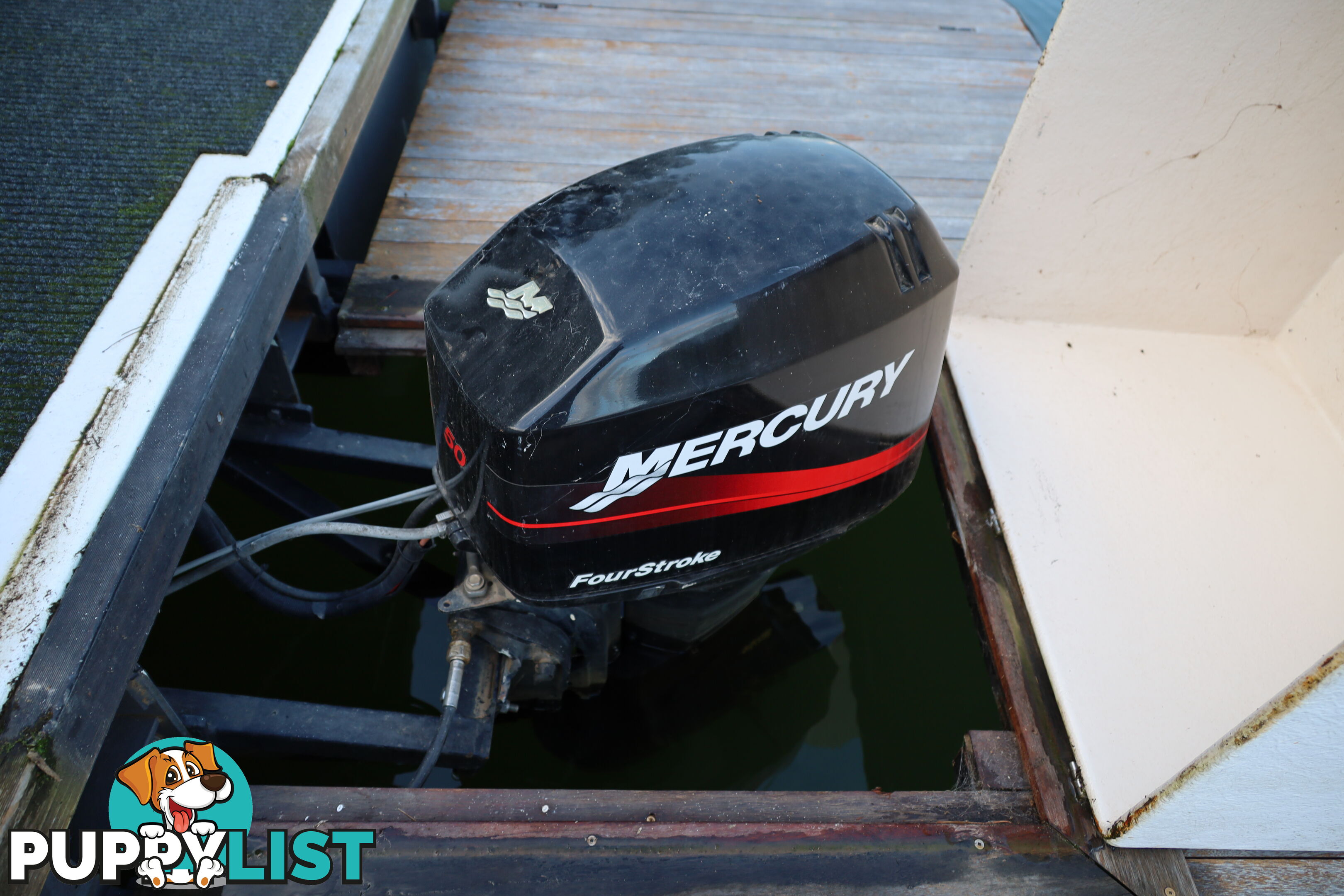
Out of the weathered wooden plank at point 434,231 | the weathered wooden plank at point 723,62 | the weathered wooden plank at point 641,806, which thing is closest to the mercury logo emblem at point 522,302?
the weathered wooden plank at point 641,806

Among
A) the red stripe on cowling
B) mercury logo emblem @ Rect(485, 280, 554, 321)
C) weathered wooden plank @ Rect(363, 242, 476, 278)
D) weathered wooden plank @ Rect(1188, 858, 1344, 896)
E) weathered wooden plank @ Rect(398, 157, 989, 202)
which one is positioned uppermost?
mercury logo emblem @ Rect(485, 280, 554, 321)

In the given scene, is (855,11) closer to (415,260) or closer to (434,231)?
(434,231)

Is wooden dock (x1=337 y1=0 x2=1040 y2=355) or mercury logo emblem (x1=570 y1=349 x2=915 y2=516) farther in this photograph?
wooden dock (x1=337 y1=0 x2=1040 y2=355)


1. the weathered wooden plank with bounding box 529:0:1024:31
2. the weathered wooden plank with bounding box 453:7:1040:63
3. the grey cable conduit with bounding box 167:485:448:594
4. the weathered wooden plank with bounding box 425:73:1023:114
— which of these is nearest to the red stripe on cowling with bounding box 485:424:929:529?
the grey cable conduit with bounding box 167:485:448:594

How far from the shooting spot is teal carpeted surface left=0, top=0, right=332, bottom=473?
1284mm

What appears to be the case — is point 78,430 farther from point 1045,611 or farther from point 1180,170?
point 1180,170

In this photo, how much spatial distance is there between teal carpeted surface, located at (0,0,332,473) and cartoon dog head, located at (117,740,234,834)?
1.51 ft

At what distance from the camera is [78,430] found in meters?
1.14

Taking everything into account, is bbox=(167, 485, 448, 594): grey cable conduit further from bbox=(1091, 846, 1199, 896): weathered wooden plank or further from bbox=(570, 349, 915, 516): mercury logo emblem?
bbox=(1091, 846, 1199, 896): weathered wooden plank

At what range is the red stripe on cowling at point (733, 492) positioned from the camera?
108 centimetres

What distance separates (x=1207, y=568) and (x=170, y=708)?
179 cm

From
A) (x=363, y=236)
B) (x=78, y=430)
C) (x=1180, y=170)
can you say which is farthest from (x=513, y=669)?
(x=363, y=236)

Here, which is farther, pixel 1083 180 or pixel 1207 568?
pixel 1083 180

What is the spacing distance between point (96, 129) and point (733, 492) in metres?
1.56
